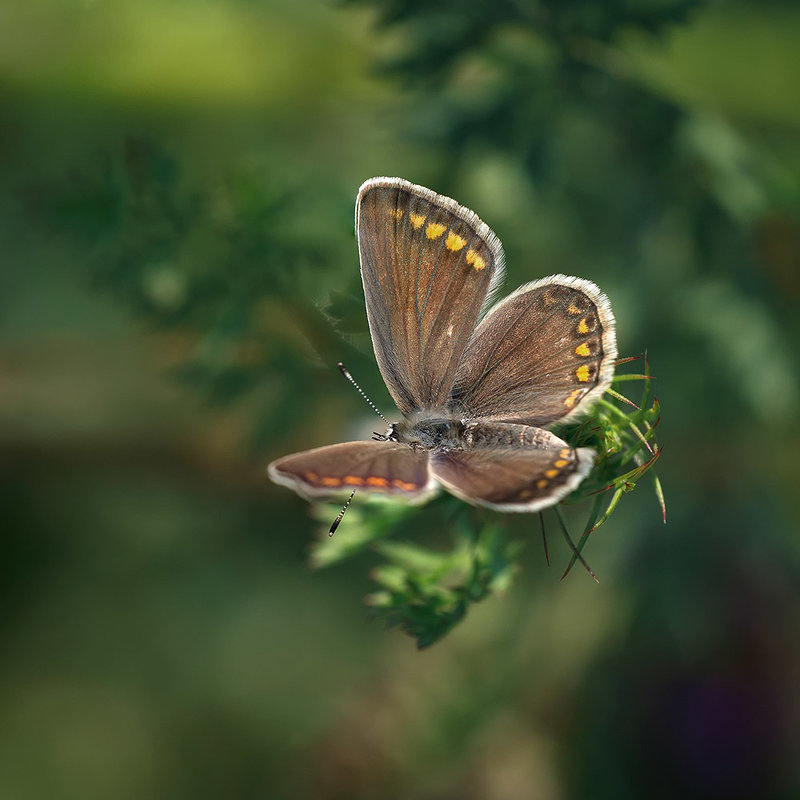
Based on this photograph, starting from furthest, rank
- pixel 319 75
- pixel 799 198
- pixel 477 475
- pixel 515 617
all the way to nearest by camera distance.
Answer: pixel 319 75
pixel 515 617
pixel 799 198
pixel 477 475

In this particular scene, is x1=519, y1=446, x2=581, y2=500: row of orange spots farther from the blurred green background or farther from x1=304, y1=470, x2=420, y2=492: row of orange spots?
the blurred green background

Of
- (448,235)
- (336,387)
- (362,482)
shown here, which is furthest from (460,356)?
(336,387)

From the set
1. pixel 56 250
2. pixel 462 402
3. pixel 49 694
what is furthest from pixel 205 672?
pixel 462 402

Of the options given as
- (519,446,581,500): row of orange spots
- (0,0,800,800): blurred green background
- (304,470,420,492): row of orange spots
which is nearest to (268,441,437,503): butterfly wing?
(304,470,420,492): row of orange spots

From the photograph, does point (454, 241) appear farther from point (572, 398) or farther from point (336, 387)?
point (336, 387)

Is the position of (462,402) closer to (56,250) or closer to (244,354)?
A: (244,354)

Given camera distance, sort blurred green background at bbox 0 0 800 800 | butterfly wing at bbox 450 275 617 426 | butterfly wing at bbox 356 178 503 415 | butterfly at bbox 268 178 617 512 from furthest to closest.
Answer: blurred green background at bbox 0 0 800 800
butterfly wing at bbox 356 178 503 415
butterfly wing at bbox 450 275 617 426
butterfly at bbox 268 178 617 512
